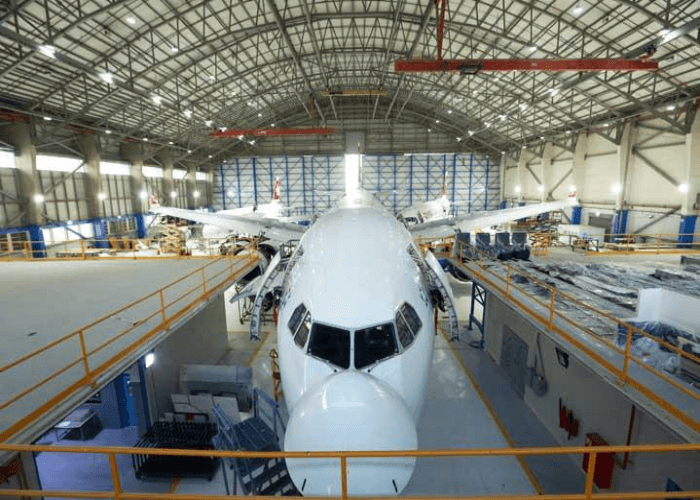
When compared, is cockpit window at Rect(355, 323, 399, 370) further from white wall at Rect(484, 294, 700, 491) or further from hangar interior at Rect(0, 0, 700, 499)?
white wall at Rect(484, 294, 700, 491)

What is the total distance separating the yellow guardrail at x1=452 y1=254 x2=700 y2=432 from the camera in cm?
647

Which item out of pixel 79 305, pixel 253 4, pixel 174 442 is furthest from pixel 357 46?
pixel 174 442

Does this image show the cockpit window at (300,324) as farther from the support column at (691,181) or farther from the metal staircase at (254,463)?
the support column at (691,181)

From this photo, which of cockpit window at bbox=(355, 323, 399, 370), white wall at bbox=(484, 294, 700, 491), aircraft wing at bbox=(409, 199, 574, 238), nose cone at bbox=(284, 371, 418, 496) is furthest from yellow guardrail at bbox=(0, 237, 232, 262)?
nose cone at bbox=(284, 371, 418, 496)

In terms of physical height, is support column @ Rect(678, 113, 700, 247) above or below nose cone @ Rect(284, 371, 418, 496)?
above

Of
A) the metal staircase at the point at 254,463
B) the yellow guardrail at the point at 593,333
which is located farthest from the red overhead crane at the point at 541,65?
the metal staircase at the point at 254,463

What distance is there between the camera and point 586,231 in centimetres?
3847

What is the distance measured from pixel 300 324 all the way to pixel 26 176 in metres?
36.6

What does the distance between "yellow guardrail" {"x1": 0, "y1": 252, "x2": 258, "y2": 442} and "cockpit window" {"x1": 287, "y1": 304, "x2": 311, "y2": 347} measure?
432cm

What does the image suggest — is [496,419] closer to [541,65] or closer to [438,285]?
[438,285]

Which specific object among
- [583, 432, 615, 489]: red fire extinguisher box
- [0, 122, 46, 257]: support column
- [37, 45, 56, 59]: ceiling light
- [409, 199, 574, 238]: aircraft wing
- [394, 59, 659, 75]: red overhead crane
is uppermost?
[37, 45, 56, 59]: ceiling light

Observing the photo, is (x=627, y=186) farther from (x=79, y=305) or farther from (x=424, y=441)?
(x=79, y=305)

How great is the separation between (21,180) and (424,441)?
38.5 m

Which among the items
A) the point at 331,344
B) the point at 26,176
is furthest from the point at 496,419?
the point at 26,176
